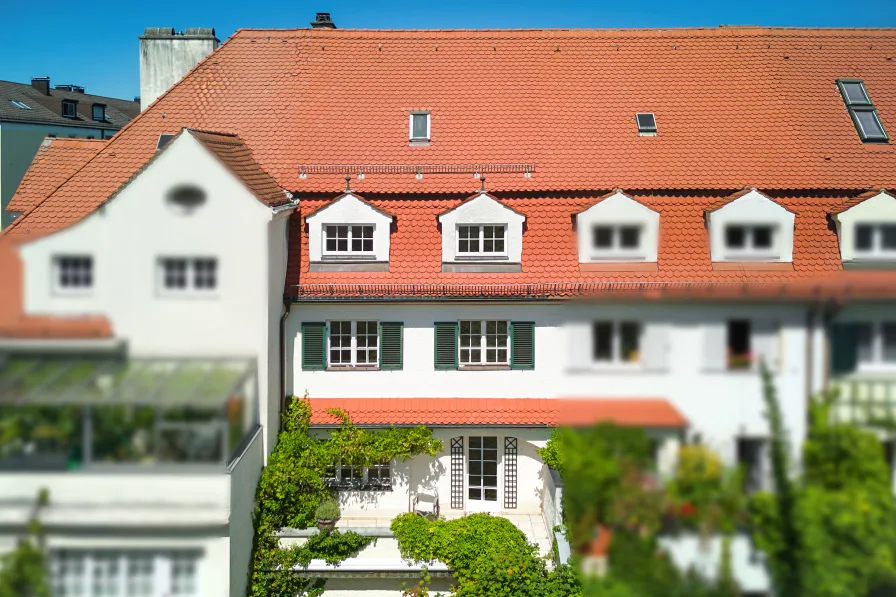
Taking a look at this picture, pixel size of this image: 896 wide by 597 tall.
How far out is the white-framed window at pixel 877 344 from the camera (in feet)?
6.61

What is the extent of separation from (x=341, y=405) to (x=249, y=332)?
21.6 ft

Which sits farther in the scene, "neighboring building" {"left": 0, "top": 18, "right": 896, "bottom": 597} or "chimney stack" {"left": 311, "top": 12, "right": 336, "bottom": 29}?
"chimney stack" {"left": 311, "top": 12, "right": 336, "bottom": 29}

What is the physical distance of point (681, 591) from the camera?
2.06m

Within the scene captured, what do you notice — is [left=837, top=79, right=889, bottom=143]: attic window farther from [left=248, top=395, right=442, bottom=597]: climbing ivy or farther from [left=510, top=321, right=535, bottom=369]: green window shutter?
[left=248, top=395, right=442, bottom=597]: climbing ivy

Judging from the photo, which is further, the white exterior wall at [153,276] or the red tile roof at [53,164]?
the red tile roof at [53,164]

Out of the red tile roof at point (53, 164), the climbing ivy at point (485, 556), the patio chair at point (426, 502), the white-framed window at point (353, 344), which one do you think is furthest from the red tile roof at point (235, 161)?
the red tile roof at point (53, 164)

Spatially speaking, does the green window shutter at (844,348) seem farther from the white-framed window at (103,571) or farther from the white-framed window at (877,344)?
the white-framed window at (103,571)

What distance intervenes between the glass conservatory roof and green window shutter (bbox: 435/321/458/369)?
265 inches

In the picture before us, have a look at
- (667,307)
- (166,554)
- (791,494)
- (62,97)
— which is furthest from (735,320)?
(62,97)

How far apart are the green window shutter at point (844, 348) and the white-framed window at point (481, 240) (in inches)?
279

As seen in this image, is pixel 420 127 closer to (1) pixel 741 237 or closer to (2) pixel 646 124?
(2) pixel 646 124

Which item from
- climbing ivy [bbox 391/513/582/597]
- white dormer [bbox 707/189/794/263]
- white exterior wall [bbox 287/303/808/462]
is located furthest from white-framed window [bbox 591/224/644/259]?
climbing ivy [bbox 391/513/582/597]

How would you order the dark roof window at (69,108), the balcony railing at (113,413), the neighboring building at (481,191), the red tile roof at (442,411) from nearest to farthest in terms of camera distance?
the balcony railing at (113,413) → the neighboring building at (481,191) → the red tile roof at (442,411) → the dark roof window at (69,108)

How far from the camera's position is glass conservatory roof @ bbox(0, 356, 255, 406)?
2074 mm
